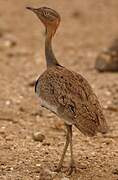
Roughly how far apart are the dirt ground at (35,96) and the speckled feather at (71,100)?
1.81 feet

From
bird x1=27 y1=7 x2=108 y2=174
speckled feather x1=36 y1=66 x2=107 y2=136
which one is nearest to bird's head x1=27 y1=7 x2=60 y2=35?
bird x1=27 y1=7 x2=108 y2=174

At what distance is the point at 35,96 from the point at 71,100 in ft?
10.9

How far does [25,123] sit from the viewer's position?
26.2 ft

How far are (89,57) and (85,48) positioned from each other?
83cm

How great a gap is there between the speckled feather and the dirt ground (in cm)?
55

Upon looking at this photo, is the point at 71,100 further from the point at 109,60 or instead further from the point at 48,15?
the point at 109,60

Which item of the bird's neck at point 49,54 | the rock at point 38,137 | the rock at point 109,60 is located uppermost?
the rock at point 109,60

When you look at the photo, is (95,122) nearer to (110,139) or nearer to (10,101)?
(110,139)

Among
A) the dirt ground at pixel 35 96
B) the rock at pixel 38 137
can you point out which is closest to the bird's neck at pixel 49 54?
the dirt ground at pixel 35 96

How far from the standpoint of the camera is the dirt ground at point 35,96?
627 cm

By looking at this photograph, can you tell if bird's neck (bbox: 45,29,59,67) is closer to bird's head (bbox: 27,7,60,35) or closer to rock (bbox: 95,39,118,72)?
bird's head (bbox: 27,7,60,35)

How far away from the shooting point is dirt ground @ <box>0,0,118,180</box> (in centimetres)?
627

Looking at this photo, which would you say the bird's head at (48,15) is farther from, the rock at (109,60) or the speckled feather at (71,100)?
the rock at (109,60)

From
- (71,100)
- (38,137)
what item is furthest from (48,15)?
(38,137)
